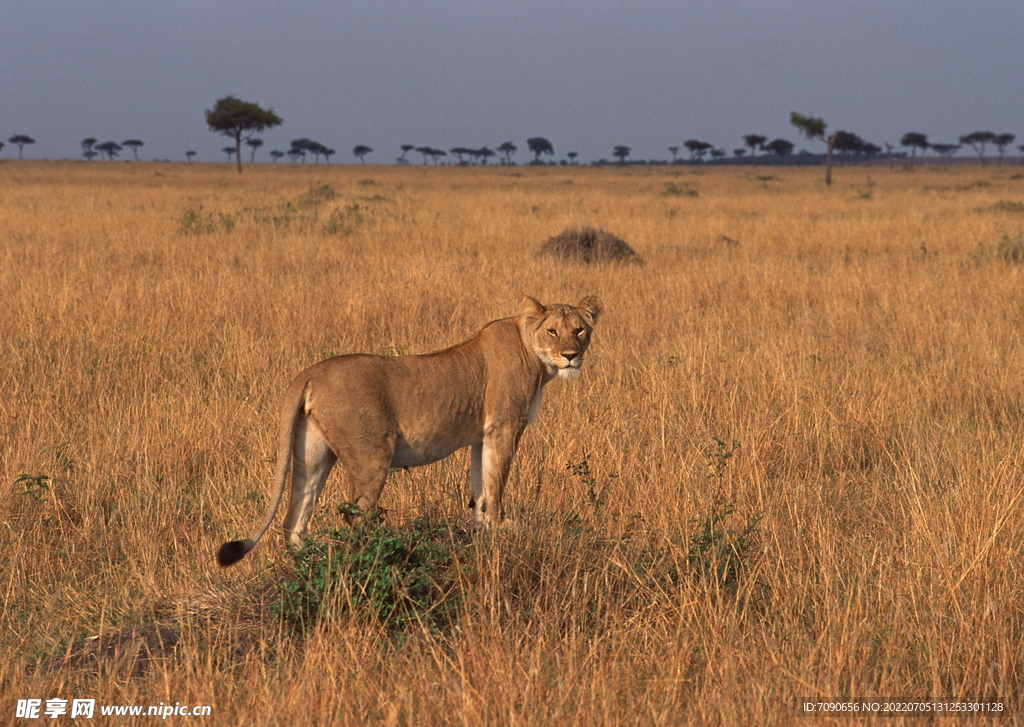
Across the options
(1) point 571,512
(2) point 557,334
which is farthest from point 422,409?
(1) point 571,512

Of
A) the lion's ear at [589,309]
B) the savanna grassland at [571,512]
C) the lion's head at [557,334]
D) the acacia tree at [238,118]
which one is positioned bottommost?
the savanna grassland at [571,512]

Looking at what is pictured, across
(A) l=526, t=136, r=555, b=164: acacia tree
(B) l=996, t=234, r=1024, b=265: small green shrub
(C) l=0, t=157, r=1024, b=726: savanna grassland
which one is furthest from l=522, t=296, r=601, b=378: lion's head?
(A) l=526, t=136, r=555, b=164: acacia tree

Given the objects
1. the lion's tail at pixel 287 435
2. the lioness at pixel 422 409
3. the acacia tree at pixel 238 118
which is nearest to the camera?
the lion's tail at pixel 287 435

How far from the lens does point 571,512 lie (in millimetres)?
4211

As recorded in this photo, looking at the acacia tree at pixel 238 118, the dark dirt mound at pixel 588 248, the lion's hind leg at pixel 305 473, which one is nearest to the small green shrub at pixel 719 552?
the lion's hind leg at pixel 305 473

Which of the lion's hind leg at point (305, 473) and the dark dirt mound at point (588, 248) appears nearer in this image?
the lion's hind leg at point (305, 473)

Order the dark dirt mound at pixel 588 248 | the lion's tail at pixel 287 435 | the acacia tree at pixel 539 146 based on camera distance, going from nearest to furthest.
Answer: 1. the lion's tail at pixel 287 435
2. the dark dirt mound at pixel 588 248
3. the acacia tree at pixel 539 146

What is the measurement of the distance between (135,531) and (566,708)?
2.41 metres

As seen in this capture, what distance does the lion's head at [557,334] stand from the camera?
4.07 metres

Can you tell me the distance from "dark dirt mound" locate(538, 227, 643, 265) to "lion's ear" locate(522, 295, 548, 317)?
9092 mm

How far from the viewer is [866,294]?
10383 mm

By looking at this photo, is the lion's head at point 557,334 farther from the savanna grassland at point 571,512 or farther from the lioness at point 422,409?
the savanna grassland at point 571,512

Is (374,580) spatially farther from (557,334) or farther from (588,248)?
(588,248)

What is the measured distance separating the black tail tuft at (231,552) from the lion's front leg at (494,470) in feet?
3.60
